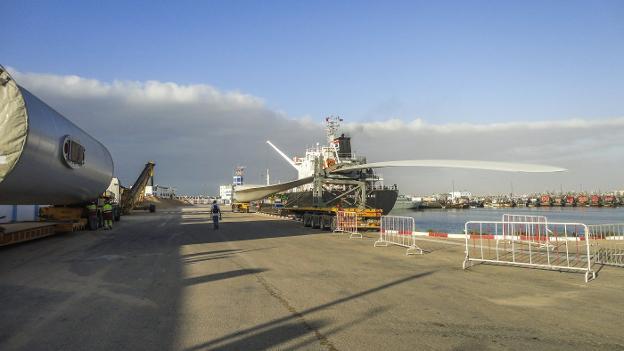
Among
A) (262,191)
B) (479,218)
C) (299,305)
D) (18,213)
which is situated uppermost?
(262,191)

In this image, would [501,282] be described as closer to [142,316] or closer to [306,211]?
[142,316]

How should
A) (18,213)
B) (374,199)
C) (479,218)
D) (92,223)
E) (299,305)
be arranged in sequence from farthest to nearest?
(479,218), (374,199), (18,213), (92,223), (299,305)

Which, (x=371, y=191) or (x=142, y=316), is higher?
(x=371, y=191)

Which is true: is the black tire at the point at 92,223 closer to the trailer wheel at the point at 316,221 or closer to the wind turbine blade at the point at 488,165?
the trailer wheel at the point at 316,221

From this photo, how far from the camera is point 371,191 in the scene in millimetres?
46531

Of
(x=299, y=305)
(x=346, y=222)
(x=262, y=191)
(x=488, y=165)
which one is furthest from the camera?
(x=262, y=191)

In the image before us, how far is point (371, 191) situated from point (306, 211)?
62.0ft

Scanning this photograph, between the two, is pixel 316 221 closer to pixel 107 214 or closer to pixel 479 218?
pixel 107 214

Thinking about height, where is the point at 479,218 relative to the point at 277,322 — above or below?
below

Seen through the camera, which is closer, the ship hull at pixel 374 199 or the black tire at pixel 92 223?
the black tire at pixel 92 223

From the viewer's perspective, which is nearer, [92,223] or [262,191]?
[92,223]

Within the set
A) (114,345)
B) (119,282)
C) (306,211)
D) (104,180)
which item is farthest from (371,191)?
(114,345)

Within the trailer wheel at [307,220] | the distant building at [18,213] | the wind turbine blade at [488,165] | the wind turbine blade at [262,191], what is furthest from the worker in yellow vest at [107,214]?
the wind turbine blade at [488,165]

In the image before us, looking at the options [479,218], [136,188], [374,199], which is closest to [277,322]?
[374,199]
